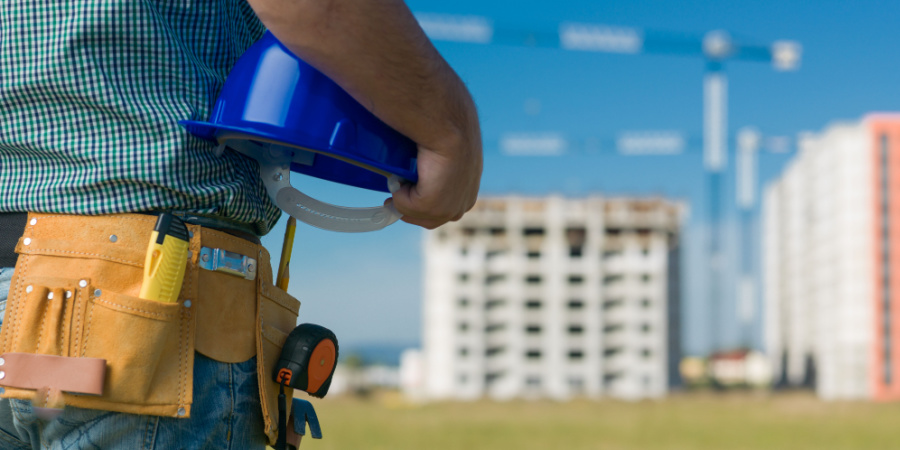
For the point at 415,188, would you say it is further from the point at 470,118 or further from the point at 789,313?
the point at 789,313

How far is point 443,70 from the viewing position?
161 centimetres

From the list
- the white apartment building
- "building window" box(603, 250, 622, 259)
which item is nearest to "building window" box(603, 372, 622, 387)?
the white apartment building

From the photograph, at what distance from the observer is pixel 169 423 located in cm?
153

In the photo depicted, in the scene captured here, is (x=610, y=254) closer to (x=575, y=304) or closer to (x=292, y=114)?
(x=575, y=304)

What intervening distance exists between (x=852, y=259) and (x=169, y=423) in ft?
364

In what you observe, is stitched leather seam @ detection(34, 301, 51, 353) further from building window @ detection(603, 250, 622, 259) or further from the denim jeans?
building window @ detection(603, 250, 622, 259)

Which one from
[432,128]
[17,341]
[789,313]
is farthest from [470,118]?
[789,313]

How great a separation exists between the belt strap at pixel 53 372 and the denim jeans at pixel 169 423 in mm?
54

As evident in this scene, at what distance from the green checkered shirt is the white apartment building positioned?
113132mm

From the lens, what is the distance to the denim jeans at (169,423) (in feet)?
4.92

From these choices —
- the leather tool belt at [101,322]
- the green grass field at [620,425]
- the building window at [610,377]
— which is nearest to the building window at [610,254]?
the building window at [610,377]

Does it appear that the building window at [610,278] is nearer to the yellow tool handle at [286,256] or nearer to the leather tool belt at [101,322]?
the yellow tool handle at [286,256]

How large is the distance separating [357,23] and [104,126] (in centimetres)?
49

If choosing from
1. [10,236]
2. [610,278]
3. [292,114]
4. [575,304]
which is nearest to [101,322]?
[10,236]
